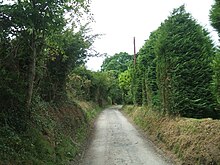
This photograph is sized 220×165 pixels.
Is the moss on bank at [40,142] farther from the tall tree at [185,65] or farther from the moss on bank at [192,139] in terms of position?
the tall tree at [185,65]

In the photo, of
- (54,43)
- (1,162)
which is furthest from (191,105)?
(1,162)

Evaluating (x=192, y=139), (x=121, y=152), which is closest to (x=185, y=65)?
(x=192, y=139)

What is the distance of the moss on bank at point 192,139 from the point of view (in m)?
10.4

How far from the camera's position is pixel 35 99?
12.8 metres

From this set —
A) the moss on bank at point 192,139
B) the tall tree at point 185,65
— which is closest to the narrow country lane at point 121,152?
the moss on bank at point 192,139

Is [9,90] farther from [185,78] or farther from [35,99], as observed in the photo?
[185,78]

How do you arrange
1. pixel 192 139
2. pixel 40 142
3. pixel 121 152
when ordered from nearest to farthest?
pixel 40 142 < pixel 192 139 < pixel 121 152

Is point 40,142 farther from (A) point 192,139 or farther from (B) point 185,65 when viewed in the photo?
(B) point 185,65

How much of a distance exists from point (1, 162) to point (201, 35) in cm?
1230

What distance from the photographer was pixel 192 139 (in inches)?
480

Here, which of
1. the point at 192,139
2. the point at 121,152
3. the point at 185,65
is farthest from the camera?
the point at 185,65

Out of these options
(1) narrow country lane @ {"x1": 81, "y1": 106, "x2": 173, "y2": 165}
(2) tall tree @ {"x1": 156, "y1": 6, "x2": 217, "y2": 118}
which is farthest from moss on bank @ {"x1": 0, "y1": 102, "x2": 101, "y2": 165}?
(2) tall tree @ {"x1": 156, "y1": 6, "x2": 217, "y2": 118}

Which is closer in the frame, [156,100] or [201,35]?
[201,35]

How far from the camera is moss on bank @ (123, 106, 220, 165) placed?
34.2 ft
